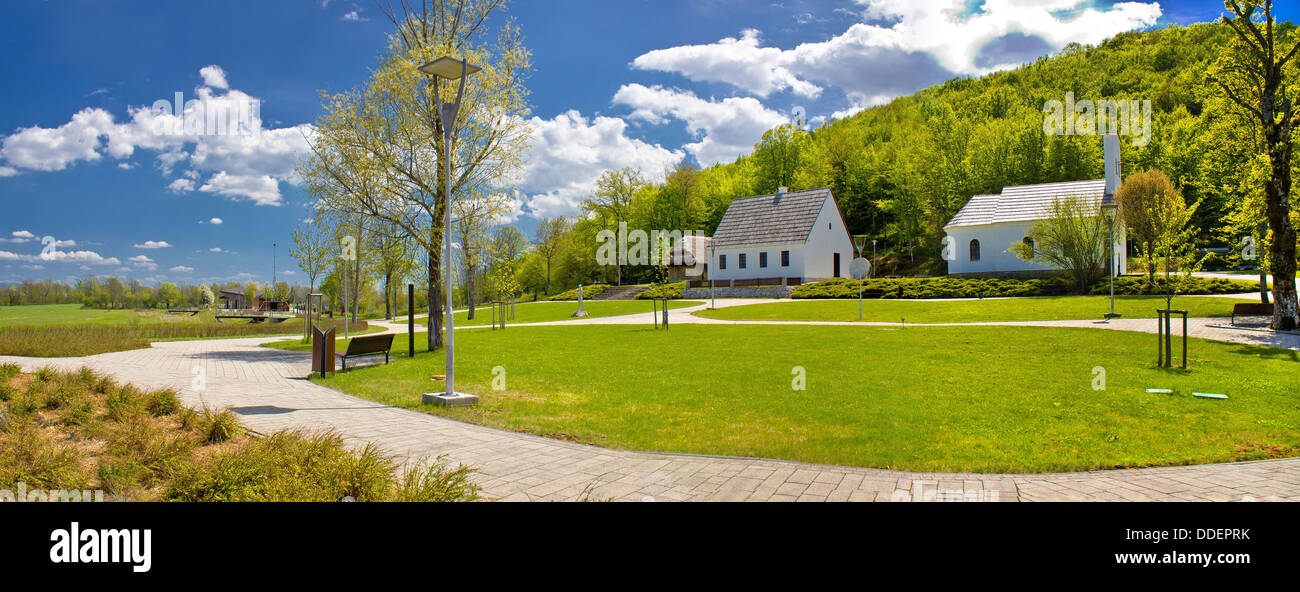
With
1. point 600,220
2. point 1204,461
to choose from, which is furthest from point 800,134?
point 1204,461

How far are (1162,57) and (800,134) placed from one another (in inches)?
2074

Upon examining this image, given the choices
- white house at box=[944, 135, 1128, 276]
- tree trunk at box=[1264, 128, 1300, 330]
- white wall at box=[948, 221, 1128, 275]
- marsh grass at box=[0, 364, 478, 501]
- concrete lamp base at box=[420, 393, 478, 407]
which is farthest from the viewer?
white wall at box=[948, 221, 1128, 275]

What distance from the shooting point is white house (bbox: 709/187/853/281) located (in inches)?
2007

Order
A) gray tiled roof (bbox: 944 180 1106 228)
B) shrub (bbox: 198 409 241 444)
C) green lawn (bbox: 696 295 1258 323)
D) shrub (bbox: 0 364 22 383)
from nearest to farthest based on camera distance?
shrub (bbox: 198 409 241 444) → shrub (bbox: 0 364 22 383) → green lawn (bbox: 696 295 1258 323) → gray tiled roof (bbox: 944 180 1106 228)

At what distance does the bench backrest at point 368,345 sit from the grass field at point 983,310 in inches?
718

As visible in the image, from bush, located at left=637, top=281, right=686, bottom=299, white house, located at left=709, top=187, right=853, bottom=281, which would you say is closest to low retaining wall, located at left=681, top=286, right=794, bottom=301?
bush, located at left=637, top=281, right=686, bottom=299

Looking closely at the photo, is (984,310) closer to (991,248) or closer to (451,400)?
(991,248)

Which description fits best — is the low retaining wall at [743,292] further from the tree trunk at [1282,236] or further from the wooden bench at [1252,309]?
the tree trunk at [1282,236]

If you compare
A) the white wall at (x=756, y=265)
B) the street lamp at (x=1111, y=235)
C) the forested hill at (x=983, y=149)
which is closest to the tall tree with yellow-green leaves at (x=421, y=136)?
the street lamp at (x=1111, y=235)

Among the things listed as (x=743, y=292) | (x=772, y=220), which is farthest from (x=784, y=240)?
(x=743, y=292)

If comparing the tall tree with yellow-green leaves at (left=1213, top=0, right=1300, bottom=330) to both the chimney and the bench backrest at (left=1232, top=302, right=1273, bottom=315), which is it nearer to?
the bench backrest at (left=1232, top=302, right=1273, bottom=315)

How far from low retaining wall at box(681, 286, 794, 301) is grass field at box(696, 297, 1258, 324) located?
1213cm

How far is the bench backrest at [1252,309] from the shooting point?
20062 mm
